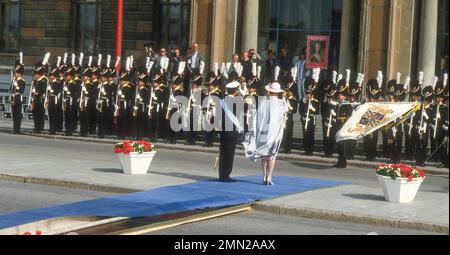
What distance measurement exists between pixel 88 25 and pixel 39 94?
12269 millimetres

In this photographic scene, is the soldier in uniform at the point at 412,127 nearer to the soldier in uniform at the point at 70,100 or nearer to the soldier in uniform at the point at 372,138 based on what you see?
the soldier in uniform at the point at 372,138

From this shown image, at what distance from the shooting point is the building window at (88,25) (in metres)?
40.7

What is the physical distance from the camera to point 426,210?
15.0m

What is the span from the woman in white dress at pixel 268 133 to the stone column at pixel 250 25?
55.3ft

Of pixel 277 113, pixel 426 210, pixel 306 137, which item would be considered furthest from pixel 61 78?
pixel 426 210

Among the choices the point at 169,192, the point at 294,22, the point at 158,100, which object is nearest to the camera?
the point at 169,192

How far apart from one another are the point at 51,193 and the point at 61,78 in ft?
42.4

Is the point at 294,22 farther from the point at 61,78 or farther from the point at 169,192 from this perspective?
the point at 169,192

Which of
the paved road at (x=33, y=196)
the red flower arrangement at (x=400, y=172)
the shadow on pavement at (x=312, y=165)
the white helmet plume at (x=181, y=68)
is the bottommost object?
the paved road at (x=33, y=196)

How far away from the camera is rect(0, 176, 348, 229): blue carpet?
13508 mm

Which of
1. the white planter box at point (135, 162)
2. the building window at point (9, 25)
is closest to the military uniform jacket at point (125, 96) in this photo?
the white planter box at point (135, 162)

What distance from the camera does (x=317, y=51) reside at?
34.2 m

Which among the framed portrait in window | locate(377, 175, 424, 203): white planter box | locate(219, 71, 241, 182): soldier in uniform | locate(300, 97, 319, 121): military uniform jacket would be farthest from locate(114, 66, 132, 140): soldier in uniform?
locate(377, 175, 424, 203): white planter box

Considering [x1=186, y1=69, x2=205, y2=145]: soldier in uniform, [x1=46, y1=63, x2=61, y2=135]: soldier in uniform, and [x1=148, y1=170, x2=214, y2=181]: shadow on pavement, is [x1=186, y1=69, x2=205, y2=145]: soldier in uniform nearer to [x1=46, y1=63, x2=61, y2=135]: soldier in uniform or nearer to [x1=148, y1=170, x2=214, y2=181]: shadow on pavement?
[x1=46, y1=63, x2=61, y2=135]: soldier in uniform
